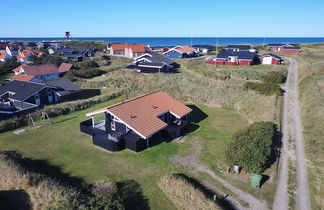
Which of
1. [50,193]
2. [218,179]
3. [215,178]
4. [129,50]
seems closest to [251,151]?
[218,179]

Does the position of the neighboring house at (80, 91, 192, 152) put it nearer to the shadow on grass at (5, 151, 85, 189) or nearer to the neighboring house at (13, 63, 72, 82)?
the shadow on grass at (5, 151, 85, 189)

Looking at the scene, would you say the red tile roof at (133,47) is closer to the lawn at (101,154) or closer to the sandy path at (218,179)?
the lawn at (101,154)

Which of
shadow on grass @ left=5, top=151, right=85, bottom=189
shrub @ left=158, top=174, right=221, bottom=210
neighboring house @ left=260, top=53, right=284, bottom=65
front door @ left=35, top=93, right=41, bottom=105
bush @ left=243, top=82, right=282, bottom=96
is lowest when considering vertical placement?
shadow on grass @ left=5, top=151, right=85, bottom=189

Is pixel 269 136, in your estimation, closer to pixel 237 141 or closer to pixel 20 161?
pixel 237 141

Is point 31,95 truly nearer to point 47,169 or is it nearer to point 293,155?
point 47,169

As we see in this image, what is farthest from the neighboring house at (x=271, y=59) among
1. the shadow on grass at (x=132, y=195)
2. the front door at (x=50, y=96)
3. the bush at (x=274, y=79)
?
the shadow on grass at (x=132, y=195)

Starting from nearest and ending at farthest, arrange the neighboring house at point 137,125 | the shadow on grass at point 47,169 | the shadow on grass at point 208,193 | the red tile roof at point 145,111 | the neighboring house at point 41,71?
the shadow on grass at point 208,193 < the shadow on grass at point 47,169 < the neighboring house at point 137,125 < the red tile roof at point 145,111 < the neighboring house at point 41,71

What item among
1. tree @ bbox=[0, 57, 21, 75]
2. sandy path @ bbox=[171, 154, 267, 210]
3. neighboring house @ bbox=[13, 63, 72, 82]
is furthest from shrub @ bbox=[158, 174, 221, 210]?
tree @ bbox=[0, 57, 21, 75]
